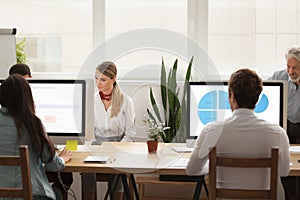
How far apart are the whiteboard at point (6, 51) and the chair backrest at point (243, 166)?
2736mm

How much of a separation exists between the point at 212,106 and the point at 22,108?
1.26 meters

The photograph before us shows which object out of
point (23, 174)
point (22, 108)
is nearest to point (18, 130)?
point (22, 108)

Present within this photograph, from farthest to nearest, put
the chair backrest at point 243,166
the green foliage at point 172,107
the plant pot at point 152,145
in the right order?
the green foliage at point 172,107 → the plant pot at point 152,145 → the chair backrest at point 243,166

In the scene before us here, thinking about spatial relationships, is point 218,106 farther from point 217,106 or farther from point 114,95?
point 114,95

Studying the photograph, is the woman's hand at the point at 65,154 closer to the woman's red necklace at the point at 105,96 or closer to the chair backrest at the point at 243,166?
the woman's red necklace at the point at 105,96

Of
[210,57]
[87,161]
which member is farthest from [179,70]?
[87,161]

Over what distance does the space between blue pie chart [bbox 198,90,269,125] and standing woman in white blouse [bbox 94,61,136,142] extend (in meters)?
0.78

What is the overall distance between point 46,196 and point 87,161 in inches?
14.4

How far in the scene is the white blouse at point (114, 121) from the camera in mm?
3963

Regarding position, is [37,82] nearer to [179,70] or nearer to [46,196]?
[46,196]

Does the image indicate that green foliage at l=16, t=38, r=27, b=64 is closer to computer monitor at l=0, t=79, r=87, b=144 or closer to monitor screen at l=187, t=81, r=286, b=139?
computer monitor at l=0, t=79, r=87, b=144

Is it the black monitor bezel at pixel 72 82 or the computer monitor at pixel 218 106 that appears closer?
the computer monitor at pixel 218 106

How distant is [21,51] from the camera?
208 inches

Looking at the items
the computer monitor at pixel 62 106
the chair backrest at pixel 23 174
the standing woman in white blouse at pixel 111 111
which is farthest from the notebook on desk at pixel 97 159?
the standing woman in white blouse at pixel 111 111
